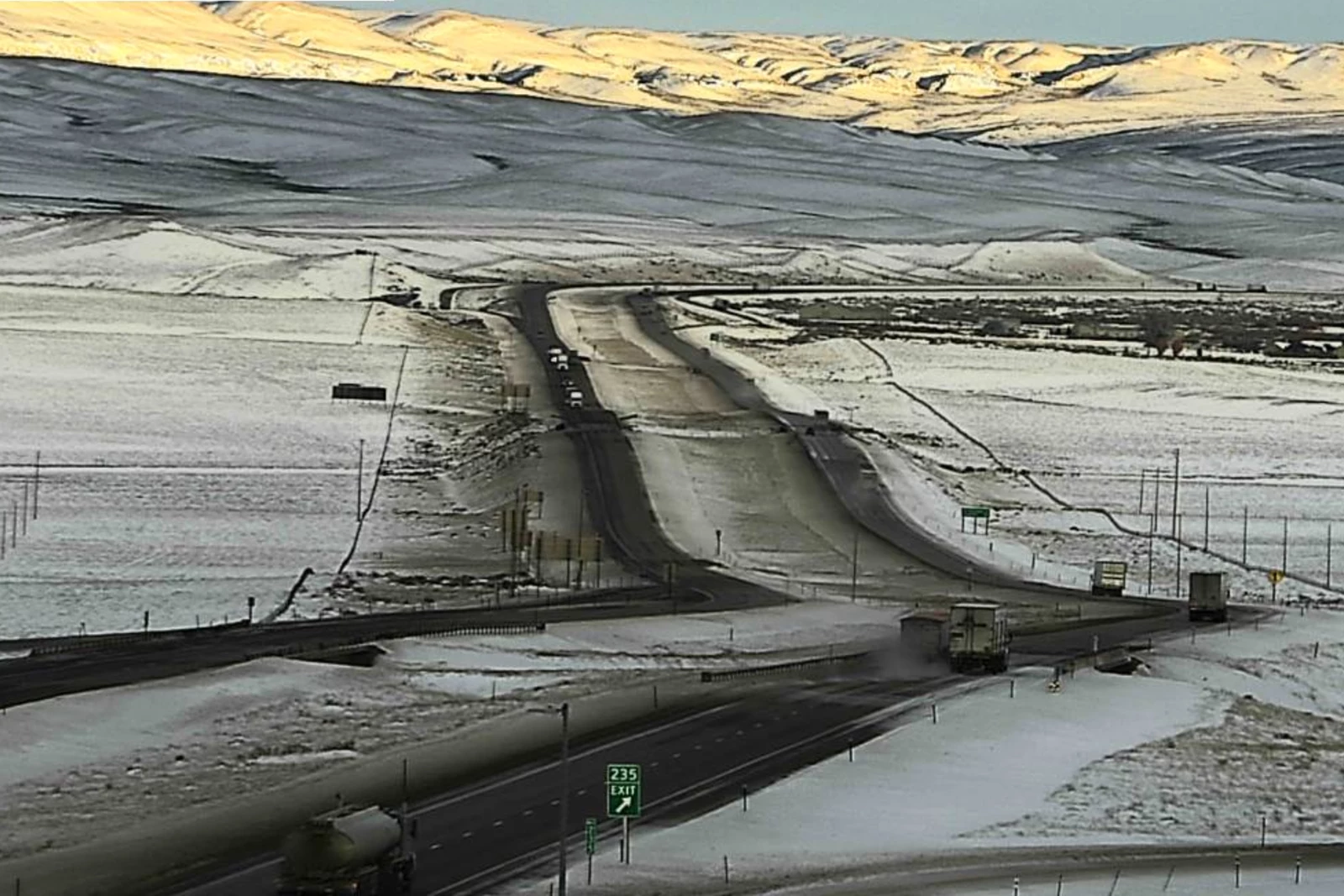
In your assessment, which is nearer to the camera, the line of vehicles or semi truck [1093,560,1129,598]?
semi truck [1093,560,1129,598]

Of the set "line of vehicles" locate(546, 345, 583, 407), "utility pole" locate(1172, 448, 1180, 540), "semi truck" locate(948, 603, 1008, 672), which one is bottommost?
"semi truck" locate(948, 603, 1008, 672)

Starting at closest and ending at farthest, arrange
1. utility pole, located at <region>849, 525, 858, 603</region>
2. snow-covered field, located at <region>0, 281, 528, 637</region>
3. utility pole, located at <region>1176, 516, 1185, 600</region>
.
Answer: snow-covered field, located at <region>0, 281, 528, 637</region>
utility pole, located at <region>849, 525, 858, 603</region>
utility pole, located at <region>1176, 516, 1185, 600</region>

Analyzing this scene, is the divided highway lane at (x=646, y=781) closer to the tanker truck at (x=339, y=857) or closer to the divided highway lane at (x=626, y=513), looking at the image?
the tanker truck at (x=339, y=857)

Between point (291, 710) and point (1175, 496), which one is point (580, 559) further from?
point (1175, 496)

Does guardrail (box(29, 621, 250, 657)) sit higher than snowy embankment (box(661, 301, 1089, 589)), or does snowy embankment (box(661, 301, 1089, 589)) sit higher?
snowy embankment (box(661, 301, 1089, 589))

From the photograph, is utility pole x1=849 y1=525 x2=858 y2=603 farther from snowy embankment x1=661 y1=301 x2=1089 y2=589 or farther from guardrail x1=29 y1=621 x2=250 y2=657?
guardrail x1=29 y1=621 x2=250 y2=657

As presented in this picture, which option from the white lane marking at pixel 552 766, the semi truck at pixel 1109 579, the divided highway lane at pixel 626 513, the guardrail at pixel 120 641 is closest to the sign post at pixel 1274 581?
the semi truck at pixel 1109 579

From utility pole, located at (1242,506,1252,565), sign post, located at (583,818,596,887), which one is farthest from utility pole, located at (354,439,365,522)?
sign post, located at (583,818,596,887)
